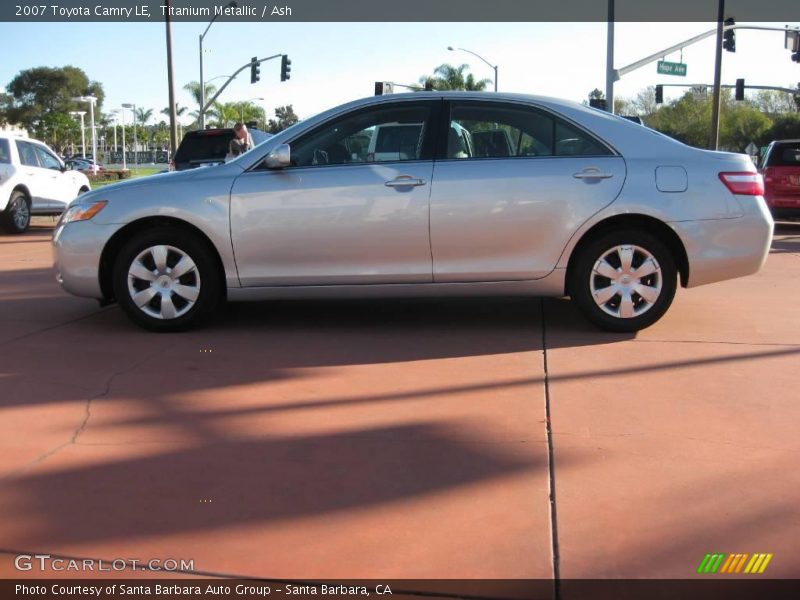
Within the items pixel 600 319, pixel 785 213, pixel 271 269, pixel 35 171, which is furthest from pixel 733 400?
pixel 35 171

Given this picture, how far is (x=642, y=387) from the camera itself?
15.6 feet

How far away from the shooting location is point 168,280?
5.97 metres

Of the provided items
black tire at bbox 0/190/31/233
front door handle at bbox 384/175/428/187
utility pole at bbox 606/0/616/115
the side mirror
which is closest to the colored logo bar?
front door handle at bbox 384/175/428/187

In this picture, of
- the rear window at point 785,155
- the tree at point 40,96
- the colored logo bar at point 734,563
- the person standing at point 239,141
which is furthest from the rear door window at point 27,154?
the tree at point 40,96

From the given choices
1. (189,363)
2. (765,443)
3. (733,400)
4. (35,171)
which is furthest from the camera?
(35,171)

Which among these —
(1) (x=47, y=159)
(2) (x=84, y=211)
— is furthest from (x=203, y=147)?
(2) (x=84, y=211)

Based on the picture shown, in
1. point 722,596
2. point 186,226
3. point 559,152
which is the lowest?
point 722,596

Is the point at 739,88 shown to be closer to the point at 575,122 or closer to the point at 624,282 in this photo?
the point at 575,122

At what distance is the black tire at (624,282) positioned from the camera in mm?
5820

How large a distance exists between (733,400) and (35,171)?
1405cm

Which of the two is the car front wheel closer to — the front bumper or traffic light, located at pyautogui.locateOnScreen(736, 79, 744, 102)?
the front bumper

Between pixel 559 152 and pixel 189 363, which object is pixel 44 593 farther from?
pixel 559 152

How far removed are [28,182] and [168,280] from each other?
10.5 m

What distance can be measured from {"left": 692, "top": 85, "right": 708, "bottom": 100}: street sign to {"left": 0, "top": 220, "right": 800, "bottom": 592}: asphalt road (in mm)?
34345
